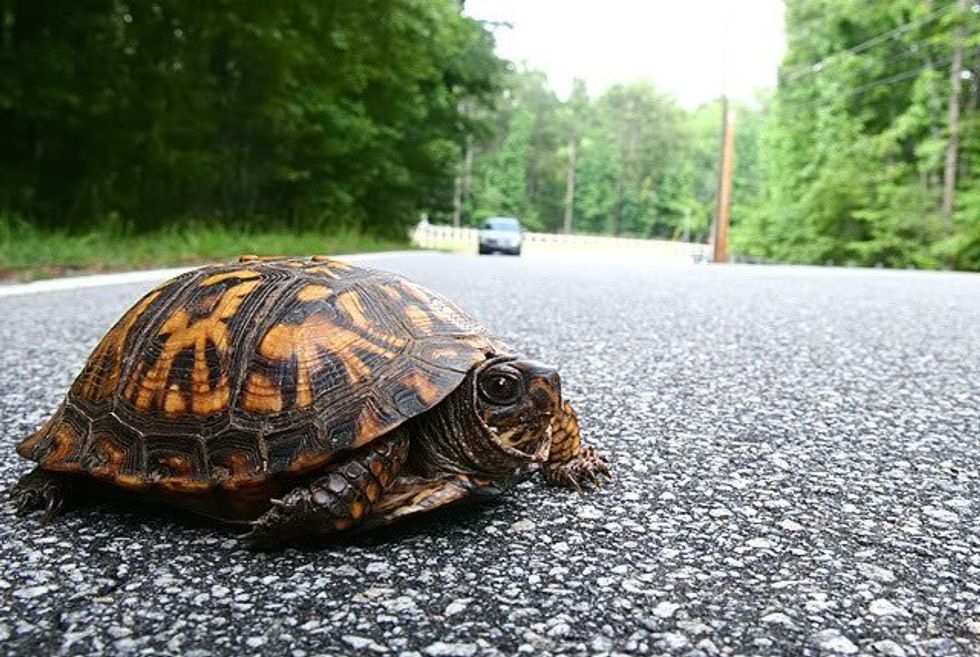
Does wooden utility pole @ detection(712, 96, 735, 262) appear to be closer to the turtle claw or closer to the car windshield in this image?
the car windshield

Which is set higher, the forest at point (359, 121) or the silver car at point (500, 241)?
the forest at point (359, 121)

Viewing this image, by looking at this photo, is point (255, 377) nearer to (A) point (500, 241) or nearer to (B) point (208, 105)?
(B) point (208, 105)

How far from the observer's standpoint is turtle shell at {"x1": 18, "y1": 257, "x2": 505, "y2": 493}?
67.0 inches

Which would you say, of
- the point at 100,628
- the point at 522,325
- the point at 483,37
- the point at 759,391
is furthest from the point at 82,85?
the point at 483,37

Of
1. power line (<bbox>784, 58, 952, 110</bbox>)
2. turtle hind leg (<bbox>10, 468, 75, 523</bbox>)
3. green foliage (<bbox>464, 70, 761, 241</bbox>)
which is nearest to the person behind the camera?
turtle hind leg (<bbox>10, 468, 75, 523</bbox>)

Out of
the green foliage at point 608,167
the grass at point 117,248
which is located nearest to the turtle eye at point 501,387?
the grass at point 117,248

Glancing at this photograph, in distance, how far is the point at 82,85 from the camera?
10484 mm

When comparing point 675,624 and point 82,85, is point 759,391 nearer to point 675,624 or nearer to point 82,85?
point 675,624

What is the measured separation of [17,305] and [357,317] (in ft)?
14.4

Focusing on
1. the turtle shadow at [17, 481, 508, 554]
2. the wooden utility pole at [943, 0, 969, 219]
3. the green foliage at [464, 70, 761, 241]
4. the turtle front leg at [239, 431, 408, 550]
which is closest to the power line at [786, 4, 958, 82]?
the wooden utility pole at [943, 0, 969, 219]

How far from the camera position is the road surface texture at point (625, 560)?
4.27 feet

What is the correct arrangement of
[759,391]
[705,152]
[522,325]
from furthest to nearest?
1. [705,152]
2. [522,325]
3. [759,391]

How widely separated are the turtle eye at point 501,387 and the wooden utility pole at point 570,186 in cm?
8169

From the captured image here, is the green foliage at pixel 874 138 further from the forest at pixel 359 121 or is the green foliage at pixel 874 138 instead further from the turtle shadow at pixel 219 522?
the turtle shadow at pixel 219 522
